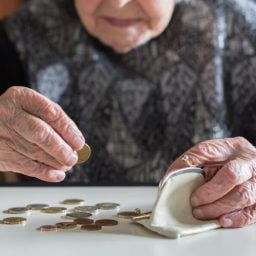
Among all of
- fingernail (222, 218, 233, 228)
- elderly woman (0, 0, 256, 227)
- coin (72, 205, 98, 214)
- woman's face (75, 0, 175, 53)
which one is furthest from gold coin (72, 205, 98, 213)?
woman's face (75, 0, 175, 53)

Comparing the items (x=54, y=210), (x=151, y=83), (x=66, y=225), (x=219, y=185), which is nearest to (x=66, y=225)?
(x=66, y=225)

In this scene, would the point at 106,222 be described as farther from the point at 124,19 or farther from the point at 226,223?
the point at 124,19

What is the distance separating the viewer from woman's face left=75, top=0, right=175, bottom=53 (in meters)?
1.51

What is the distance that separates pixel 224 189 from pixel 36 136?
11.4 inches

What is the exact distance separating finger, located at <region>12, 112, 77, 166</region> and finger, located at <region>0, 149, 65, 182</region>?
4cm

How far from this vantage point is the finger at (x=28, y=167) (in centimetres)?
97

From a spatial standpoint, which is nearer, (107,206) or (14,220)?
(14,220)

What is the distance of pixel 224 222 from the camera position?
93 cm

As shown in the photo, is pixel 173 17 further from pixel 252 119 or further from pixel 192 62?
pixel 252 119

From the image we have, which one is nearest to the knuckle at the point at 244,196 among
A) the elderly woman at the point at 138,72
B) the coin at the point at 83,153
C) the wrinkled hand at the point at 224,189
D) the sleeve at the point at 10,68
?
the wrinkled hand at the point at 224,189

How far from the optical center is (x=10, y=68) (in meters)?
1.62

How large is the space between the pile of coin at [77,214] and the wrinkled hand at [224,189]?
3.6 inches

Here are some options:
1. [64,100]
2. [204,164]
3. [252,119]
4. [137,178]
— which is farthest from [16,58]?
[204,164]

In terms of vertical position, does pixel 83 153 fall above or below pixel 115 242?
above
